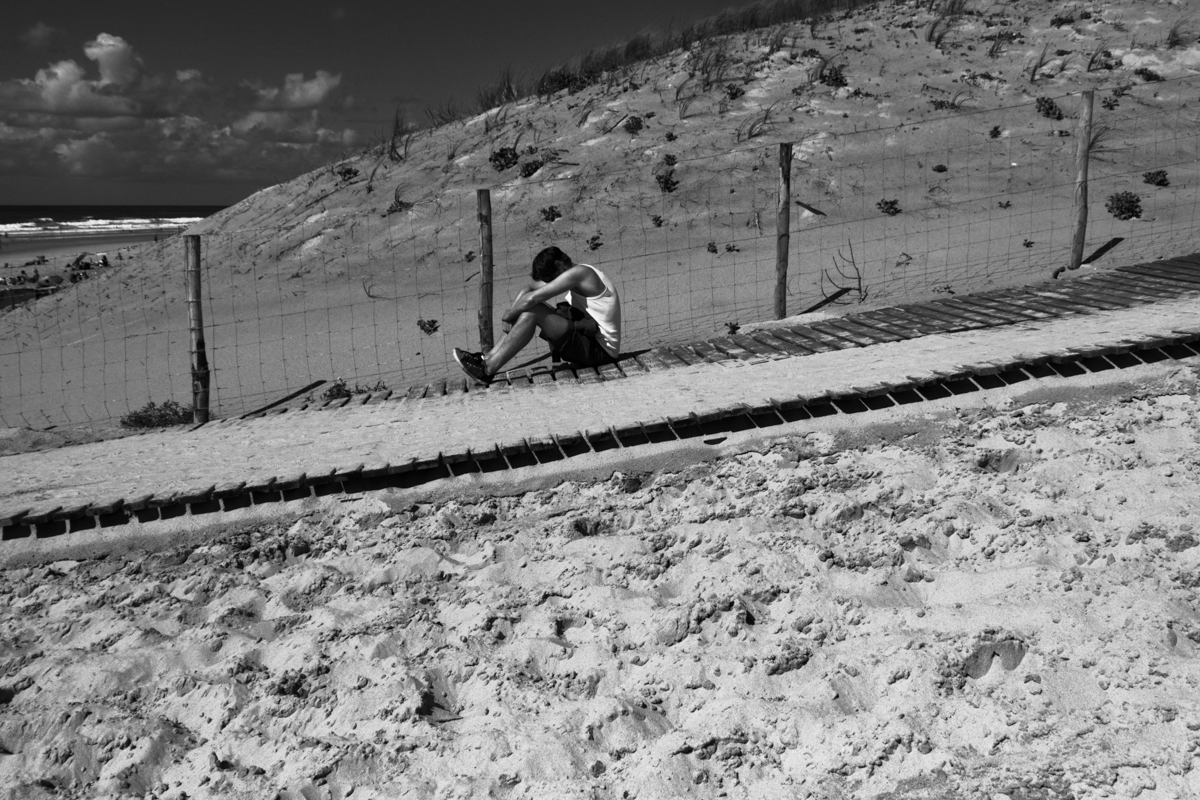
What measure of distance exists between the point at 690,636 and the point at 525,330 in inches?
150

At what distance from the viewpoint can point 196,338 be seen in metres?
8.34

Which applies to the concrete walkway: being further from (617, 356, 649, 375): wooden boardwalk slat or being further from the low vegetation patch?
the low vegetation patch

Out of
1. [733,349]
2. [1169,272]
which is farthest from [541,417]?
[1169,272]

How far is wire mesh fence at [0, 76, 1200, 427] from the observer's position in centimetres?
1039

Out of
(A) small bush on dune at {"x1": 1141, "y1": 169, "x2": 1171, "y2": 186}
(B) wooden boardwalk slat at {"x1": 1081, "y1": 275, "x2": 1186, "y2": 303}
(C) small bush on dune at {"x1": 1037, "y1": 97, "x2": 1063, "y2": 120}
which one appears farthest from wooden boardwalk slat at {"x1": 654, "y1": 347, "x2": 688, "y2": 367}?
(C) small bush on dune at {"x1": 1037, "y1": 97, "x2": 1063, "y2": 120}

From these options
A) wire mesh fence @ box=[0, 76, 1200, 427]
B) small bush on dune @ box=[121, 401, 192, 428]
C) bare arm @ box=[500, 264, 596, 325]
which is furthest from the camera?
wire mesh fence @ box=[0, 76, 1200, 427]

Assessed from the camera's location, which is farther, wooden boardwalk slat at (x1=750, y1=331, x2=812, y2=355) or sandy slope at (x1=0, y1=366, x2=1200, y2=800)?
wooden boardwalk slat at (x1=750, y1=331, x2=812, y2=355)

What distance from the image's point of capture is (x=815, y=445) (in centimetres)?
512

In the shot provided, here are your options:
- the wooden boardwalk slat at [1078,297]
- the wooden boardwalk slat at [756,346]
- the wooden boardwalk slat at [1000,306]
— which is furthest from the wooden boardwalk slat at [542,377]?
the wooden boardwalk slat at [1078,297]

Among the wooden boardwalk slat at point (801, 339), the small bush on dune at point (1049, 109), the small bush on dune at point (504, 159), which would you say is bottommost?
the wooden boardwalk slat at point (801, 339)

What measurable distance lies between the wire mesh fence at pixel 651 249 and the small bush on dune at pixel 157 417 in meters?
0.36

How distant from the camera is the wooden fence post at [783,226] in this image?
9109 mm

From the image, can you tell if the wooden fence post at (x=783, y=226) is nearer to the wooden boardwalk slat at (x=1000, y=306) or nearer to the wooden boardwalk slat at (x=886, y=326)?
the wooden boardwalk slat at (x=886, y=326)

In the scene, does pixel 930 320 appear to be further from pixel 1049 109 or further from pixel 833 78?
pixel 833 78
